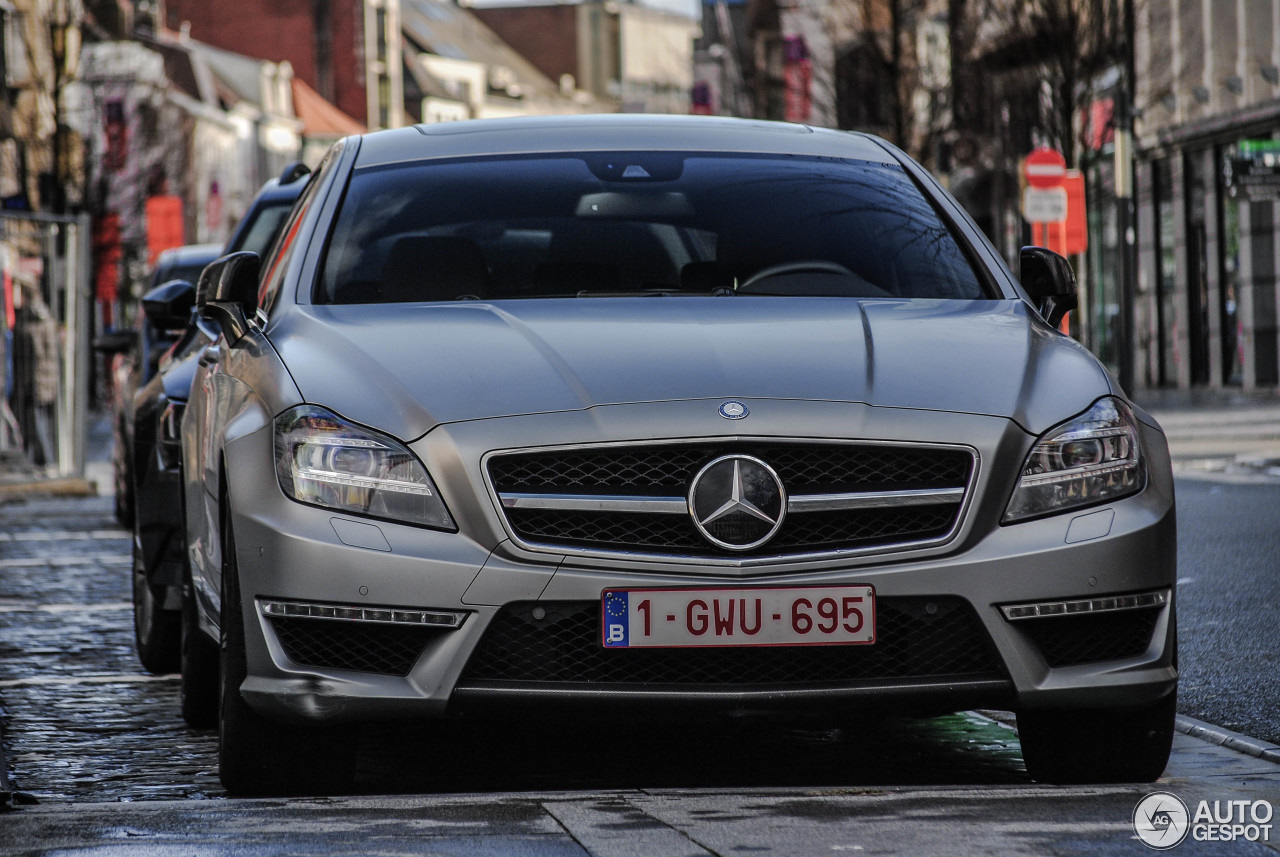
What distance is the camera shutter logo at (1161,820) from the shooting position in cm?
415

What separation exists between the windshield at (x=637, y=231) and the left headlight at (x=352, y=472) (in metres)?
0.99

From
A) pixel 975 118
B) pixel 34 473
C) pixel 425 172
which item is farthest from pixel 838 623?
pixel 975 118

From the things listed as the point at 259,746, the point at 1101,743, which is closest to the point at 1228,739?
the point at 1101,743

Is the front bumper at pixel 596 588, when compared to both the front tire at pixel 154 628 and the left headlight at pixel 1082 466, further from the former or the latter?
the front tire at pixel 154 628

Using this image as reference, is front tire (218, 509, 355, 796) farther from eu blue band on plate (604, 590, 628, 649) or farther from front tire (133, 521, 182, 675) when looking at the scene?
front tire (133, 521, 182, 675)

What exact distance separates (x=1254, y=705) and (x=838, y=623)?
2.33 metres

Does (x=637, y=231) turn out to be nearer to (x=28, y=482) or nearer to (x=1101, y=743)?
(x=1101, y=743)

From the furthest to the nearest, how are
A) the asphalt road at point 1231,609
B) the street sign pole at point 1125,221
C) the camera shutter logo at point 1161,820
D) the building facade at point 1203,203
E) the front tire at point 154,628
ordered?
1. the building facade at point 1203,203
2. the street sign pole at point 1125,221
3. the front tire at point 154,628
4. the asphalt road at point 1231,609
5. the camera shutter logo at point 1161,820

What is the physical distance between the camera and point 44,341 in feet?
61.2

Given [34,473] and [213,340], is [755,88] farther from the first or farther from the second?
[213,340]

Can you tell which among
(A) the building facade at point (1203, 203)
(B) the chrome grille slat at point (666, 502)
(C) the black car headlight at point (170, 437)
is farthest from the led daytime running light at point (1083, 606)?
(A) the building facade at point (1203, 203)

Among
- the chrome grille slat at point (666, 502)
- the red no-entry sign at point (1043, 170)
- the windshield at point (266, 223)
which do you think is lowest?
the chrome grille slat at point (666, 502)

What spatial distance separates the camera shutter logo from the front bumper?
0.29m

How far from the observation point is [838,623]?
470 centimetres
